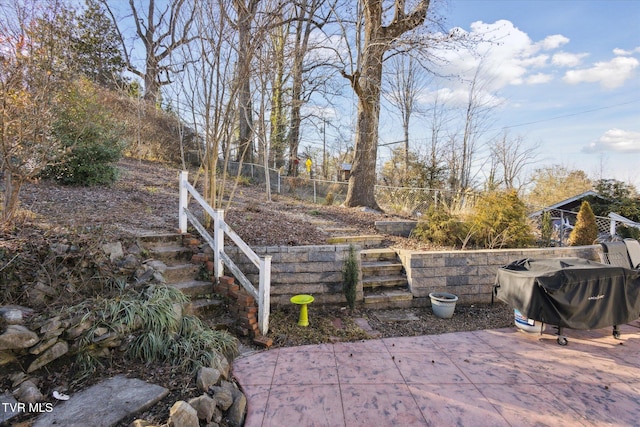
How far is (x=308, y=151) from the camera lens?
18.9 m

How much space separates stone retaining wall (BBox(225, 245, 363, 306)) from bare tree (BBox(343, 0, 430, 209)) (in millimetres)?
4179

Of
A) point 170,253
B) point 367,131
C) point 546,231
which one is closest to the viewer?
point 170,253

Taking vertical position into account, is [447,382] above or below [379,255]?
below

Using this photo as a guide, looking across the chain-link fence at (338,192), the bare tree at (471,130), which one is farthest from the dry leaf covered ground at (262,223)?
the bare tree at (471,130)

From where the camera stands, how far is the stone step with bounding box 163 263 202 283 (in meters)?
3.67

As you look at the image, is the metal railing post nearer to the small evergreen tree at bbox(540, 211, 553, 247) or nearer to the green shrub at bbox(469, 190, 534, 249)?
the green shrub at bbox(469, 190, 534, 249)

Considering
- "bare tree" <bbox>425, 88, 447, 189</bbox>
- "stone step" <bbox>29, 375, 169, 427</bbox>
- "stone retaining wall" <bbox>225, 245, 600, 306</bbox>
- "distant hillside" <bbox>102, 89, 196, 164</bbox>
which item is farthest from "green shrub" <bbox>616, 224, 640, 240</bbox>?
"distant hillside" <bbox>102, 89, 196, 164</bbox>

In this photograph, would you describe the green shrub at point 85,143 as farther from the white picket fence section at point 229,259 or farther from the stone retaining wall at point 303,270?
the stone retaining wall at point 303,270

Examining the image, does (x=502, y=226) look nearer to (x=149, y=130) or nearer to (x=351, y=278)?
(x=351, y=278)

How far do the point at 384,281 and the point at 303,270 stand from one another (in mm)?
1194

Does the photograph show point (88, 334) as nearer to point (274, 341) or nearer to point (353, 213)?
point (274, 341)

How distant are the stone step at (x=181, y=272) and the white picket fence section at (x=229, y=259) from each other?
0.26m

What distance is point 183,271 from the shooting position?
3771mm

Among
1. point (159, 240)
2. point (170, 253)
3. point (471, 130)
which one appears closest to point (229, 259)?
point (170, 253)
